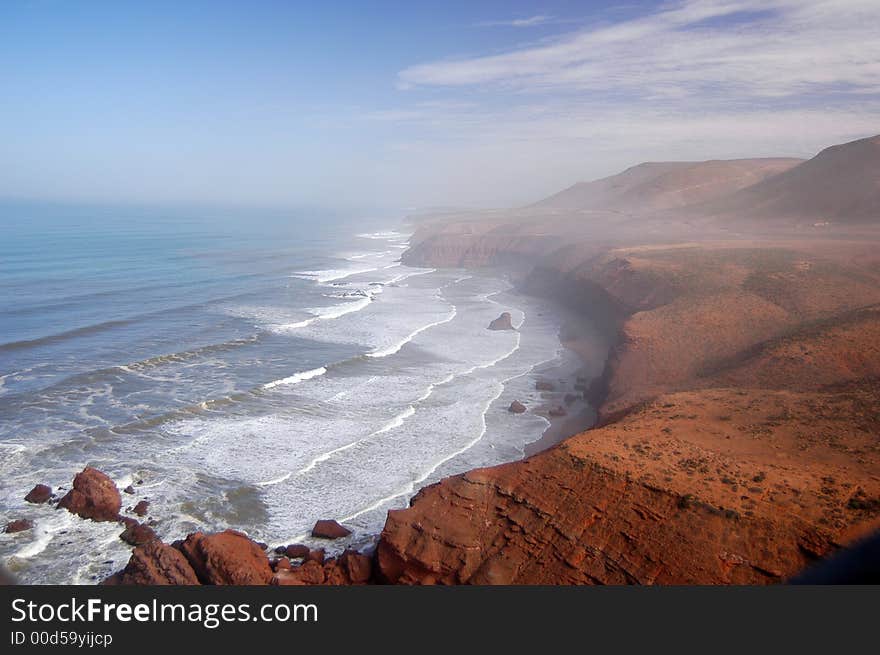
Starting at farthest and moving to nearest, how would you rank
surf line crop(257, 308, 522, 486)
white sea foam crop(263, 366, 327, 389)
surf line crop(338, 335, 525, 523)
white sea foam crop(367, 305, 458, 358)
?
1. white sea foam crop(367, 305, 458, 358)
2. white sea foam crop(263, 366, 327, 389)
3. surf line crop(257, 308, 522, 486)
4. surf line crop(338, 335, 525, 523)

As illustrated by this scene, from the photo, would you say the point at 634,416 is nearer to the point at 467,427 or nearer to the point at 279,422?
the point at 467,427

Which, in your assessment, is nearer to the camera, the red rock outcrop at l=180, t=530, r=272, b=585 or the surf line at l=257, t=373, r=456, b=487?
the red rock outcrop at l=180, t=530, r=272, b=585

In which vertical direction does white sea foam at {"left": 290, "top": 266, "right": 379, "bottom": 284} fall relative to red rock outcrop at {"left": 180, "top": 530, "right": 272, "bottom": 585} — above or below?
above

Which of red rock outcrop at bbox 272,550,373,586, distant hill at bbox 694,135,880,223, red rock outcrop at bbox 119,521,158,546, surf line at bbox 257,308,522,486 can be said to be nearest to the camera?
red rock outcrop at bbox 272,550,373,586

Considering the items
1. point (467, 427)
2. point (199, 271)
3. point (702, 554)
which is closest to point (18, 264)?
point (199, 271)

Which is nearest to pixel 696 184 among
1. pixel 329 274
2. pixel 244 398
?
pixel 329 274

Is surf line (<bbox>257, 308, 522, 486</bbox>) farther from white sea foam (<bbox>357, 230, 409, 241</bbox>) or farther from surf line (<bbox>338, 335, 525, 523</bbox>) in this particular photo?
white sea foam (<bbox>357, 230, 409, 241</bbox>)

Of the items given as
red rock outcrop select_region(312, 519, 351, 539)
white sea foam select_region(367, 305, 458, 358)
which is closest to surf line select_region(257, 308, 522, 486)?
red rock outcrop select_region(312, 519, 351, 539)
